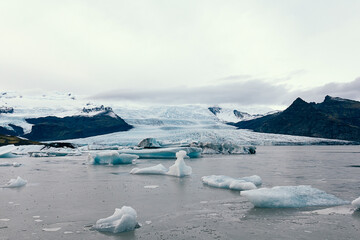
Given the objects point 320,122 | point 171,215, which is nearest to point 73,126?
point 320,122

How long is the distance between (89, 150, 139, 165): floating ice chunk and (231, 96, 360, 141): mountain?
12367 cm

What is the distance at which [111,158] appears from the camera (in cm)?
2841

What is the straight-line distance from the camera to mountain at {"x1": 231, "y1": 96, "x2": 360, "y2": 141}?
5335 inches

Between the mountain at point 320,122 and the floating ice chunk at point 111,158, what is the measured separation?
123674mm

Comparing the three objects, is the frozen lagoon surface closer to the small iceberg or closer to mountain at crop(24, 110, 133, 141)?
the small iceberg

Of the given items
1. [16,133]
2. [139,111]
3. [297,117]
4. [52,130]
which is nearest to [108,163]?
[139,111]

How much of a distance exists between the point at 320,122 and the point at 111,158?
133 meters

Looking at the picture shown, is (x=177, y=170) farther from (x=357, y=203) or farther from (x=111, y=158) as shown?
(x=111, y=158)

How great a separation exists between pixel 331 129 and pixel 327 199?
461ft

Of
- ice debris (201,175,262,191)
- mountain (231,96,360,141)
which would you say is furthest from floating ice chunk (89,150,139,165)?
mountain (231,96,360,141)

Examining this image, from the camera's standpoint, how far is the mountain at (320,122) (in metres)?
136

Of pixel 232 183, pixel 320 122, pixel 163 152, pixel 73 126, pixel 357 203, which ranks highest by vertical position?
pixel 320 122

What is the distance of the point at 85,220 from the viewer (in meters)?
8.21

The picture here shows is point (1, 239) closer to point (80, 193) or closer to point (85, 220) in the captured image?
point (85, 220)
